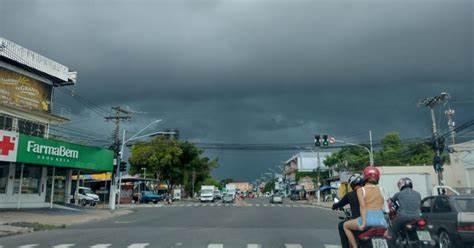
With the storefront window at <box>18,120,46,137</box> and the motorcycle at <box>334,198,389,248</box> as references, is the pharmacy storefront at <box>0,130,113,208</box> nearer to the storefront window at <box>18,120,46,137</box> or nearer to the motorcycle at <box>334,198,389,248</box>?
the storefront window at <box>18,120,46,137</box>

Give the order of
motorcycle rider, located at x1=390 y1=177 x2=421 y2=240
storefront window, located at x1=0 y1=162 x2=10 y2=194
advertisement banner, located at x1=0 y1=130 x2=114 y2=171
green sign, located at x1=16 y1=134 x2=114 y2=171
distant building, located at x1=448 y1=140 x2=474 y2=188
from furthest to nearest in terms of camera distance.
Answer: distant building, located at x1=448 y1=140 x2=474 y2=188 → storefront window, located at x1=0 y1=162 x2=10 y2=194 → green sign, located at x1=16 y1=134 x2=114 y2=171 → advertisement banner, located at x1=0 y1=130 x2=114 y2=171 → motorcycle rider, located at x1=390 y1=177 x2=421 y2=240

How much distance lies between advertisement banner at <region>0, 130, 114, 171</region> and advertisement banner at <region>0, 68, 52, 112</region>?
3482 millimetres

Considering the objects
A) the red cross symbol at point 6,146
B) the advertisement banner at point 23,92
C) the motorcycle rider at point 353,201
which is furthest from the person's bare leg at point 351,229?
A: the advertisement banner at point 23,92

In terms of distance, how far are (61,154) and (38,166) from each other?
257 centimetres

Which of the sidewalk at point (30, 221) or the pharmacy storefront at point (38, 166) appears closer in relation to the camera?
the sidewalk at point (30, 221)

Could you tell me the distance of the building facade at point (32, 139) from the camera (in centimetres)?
2750

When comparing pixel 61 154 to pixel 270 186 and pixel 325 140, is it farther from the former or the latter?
pixel 270 186

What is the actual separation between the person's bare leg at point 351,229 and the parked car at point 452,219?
528cm

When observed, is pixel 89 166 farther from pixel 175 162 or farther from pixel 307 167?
pixel 307 167

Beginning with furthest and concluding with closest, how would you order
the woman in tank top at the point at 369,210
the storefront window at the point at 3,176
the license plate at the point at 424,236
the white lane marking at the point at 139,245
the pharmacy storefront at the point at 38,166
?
the storefront window at the point at 3,176, the pharmacy storefront at the point at 38,166, the white lane marking at the point at 139,245, the license plate at the point at 424,236, the woman in tank top at the point at 369,210

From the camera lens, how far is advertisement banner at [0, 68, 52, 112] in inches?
1126

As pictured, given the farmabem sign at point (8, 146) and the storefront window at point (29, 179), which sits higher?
the farmabem sign at point (8, 146)

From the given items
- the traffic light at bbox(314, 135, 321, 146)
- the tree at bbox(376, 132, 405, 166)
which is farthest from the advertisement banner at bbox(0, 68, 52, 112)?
the tree at bbox(376, 132, 405, 166)

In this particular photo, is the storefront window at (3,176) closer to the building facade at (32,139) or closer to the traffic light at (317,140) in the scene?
the building facade at (32,139)
